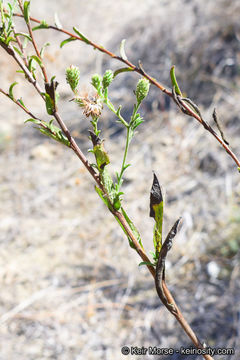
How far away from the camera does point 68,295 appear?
2217 mm

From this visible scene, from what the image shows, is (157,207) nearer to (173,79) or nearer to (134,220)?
(173,79)

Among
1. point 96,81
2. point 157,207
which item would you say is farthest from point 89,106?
point 157,207

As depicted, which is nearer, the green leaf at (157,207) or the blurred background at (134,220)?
the green leaf at (157,207)

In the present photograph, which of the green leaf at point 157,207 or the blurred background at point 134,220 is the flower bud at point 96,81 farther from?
the green leaf at point 157,207

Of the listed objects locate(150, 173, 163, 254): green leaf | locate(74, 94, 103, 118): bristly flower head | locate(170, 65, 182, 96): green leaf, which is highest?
locate(170, 65, 182, 96): green leaf

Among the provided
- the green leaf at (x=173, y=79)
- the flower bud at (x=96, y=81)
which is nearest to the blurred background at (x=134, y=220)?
the flower bud at (x=96, y=81)

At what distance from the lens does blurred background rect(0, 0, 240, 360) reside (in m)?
1.95

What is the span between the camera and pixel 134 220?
2.68 m

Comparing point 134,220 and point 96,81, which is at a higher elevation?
point 134,220

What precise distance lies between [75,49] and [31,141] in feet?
11.2

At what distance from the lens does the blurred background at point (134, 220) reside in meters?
1.95

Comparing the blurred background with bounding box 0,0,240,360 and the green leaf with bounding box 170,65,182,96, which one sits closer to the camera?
the green leaf with bounding box 170,65,182,96

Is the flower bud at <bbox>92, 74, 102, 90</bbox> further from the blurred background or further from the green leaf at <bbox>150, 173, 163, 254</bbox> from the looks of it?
the green leaf at <bbox>150, 173, 163, 254</bbox>

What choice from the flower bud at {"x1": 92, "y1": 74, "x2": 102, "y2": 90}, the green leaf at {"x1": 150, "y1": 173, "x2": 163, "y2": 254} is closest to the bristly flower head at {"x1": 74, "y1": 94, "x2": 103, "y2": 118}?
the flower bud at {"x1": 92, "y1": 74, "x2": 102, "y2": 90}
